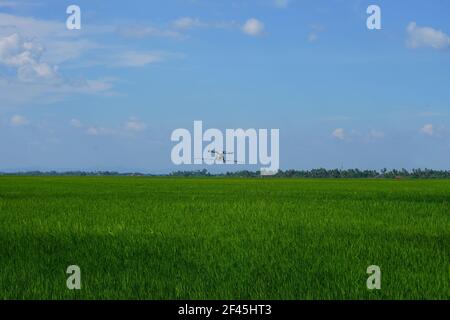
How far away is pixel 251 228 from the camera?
12.9 metres

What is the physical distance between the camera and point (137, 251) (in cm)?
993

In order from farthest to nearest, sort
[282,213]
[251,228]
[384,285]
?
[282,213], [251,228], [384,285]

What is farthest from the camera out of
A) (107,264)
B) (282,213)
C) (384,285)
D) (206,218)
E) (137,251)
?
(282,213)

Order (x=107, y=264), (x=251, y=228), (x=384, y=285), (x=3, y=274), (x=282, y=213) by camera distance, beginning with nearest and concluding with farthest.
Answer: (x=384, y=285) → (x=3, y=274) → (x=107, y=264) → (x=251, y=228) → (x=282, y=213)

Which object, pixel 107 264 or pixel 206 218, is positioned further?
pixel 206 218

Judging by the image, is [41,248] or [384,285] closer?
[384,285]

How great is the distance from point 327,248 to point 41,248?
14.5 ft
